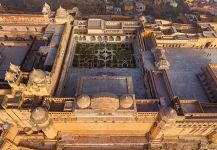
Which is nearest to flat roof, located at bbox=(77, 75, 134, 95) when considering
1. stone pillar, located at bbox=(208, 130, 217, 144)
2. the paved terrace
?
the paved terrace

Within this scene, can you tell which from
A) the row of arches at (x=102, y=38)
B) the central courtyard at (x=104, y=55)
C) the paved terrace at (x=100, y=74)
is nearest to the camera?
the paved terrace at (x=100, y=74)

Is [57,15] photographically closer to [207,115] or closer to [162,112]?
[162,112]

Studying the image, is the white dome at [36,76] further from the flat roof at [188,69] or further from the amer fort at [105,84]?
the flat roof at [188,69]

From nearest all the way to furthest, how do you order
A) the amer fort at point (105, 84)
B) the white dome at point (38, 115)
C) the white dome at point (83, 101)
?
1. the white dome at point (38, 115)
2. the white dome at point (83, 101)
3. the amer fort at point (105, 84)

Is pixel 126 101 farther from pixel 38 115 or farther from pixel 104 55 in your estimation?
pixel 104 55

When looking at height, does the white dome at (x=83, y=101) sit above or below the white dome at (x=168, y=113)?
above

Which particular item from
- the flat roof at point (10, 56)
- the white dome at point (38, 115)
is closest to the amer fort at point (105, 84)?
the white dome at point (38, 115)

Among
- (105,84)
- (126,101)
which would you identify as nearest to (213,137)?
(126,101)
